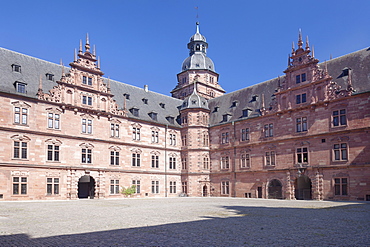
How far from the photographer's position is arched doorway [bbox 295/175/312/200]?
130 ft

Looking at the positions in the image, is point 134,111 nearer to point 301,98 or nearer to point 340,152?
point 301,98

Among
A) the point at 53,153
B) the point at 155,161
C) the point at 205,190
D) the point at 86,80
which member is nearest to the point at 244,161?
the point at 205,190

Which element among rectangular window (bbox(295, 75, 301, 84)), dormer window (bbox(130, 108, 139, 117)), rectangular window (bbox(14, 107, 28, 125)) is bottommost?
rectangular window (bbox(14, 107, 28, 125))

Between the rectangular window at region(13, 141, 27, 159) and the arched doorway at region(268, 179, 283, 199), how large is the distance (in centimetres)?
2735

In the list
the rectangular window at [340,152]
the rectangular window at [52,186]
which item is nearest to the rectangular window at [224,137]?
the rectangular window at [340,152]

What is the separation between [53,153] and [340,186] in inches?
1173

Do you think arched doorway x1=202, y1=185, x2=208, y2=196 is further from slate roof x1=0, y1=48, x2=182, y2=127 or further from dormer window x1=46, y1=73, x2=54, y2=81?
dormer window x1=46, y1=73, x2=54, y2=81

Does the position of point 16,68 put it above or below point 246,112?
above

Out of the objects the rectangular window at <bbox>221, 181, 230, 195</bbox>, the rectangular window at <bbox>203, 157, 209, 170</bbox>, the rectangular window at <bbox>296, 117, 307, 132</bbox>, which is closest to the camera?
the rectangular window at <bbox>296, 117, 307, 132</bbox>

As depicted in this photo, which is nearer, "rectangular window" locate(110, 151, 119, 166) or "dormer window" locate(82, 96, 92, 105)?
"dormer window" locate(82, 96, 92, 105)

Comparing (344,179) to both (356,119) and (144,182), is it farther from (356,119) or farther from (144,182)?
A: (144,182)

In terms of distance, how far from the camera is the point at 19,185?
1289 inches

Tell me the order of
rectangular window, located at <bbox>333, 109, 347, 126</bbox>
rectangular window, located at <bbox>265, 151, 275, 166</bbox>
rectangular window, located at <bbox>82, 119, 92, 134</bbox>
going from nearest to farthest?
rectangular window, located at <bbox>333, 109, 347, 126</bbox> < rectangular window, located at <bbox>82, 119, 92, 134</bbox> < rectangular window, located at <bbox>265, 151, 275, 166</bbox>

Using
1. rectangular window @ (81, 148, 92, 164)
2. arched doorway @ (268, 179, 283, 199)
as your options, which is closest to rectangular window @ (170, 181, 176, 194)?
rectangular window @ (81, 148, 92, 164)
